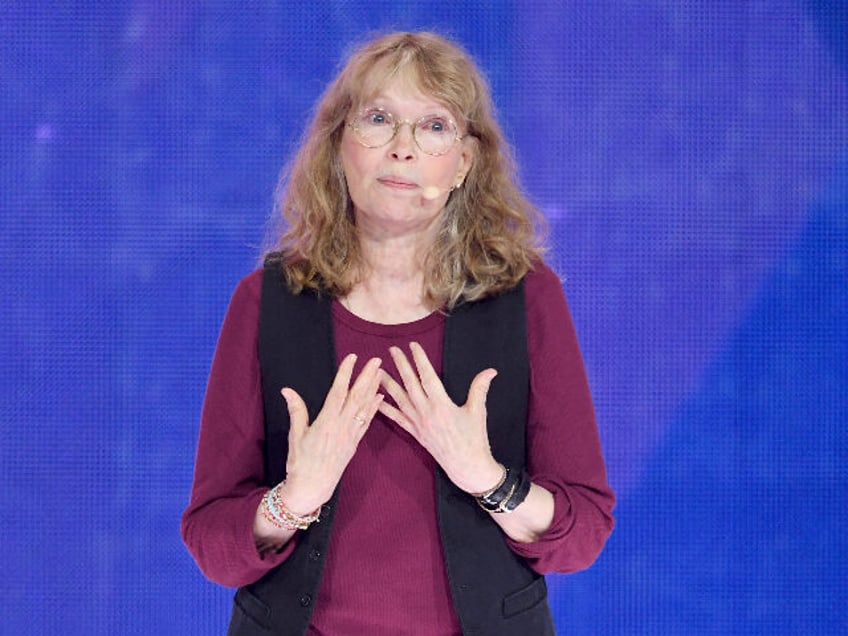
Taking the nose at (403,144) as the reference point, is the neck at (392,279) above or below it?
below

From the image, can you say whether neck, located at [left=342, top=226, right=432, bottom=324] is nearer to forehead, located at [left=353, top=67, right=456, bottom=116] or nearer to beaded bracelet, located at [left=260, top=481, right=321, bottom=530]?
forehead, located at [left=353, top=67, right=456, bottom=116]

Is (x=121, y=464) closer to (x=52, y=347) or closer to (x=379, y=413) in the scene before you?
(x=52, y=347)

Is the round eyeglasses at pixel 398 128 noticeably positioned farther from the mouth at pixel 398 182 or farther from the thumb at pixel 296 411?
the thumb at pixel 296 411

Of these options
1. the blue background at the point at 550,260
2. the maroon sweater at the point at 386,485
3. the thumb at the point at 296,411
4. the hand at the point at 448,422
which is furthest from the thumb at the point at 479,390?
the blue background at the point at 550,260

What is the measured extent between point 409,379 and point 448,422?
83mm

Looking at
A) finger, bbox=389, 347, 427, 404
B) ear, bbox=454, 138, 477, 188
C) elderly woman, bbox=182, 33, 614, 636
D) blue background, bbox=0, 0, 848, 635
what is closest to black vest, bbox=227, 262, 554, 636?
elderly woman, bbox=182, 33, 614, 636

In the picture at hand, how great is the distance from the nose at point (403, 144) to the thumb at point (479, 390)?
345 millimetres

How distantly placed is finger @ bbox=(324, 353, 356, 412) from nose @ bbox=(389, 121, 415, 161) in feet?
1.04

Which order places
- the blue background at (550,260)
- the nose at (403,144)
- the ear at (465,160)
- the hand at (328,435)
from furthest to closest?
the blue background at (550,260) → the ear at (465,160) → the nose at (403,144) → the hand at (328,435)

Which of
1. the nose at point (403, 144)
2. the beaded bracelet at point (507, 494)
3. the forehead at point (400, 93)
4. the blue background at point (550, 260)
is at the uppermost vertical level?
the blue background at point (550, 260)

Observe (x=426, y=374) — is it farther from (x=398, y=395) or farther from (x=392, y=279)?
(x=392, y=279)

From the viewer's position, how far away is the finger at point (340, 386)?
1.53 meters

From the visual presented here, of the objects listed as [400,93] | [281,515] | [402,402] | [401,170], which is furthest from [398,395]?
[400,93]

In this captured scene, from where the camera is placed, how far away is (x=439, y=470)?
5.31ft
